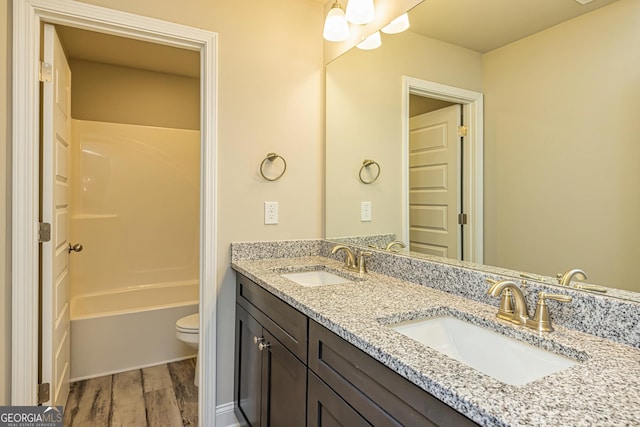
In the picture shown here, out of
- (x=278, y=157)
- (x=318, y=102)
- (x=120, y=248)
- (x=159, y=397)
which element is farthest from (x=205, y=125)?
(x=120, y=248)

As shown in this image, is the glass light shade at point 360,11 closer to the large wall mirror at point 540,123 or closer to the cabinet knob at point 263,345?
the large wall mirror at point 540,123

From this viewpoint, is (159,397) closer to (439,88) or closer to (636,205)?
(439,88)

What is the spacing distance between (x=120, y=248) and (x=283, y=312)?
2.42m

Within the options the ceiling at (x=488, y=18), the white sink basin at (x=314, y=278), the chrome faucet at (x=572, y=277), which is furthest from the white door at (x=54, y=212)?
the chrome faucet at (x=572, y=277)

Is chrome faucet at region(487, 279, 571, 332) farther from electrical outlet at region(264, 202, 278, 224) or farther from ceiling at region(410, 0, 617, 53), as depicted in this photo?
electrical outlet at region(264, 202, 278, 224)

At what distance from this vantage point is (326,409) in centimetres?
102

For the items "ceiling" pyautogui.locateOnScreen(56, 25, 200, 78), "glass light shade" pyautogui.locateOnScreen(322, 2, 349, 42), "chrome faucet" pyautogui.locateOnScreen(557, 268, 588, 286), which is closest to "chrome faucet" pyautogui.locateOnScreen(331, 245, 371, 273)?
"chrome faucet" pyautogui.locateOnScreen(557, 268, 588, 286)

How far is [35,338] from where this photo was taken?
5.07ft

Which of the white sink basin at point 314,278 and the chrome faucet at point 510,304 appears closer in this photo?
the chrome faucet at point 510,304

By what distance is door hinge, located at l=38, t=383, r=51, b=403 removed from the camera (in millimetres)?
1639

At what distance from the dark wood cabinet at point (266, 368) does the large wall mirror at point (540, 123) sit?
69cm

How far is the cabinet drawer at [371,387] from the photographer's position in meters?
0.68

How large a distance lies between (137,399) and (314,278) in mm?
1372

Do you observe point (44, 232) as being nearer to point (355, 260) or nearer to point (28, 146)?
point (28, 146)
